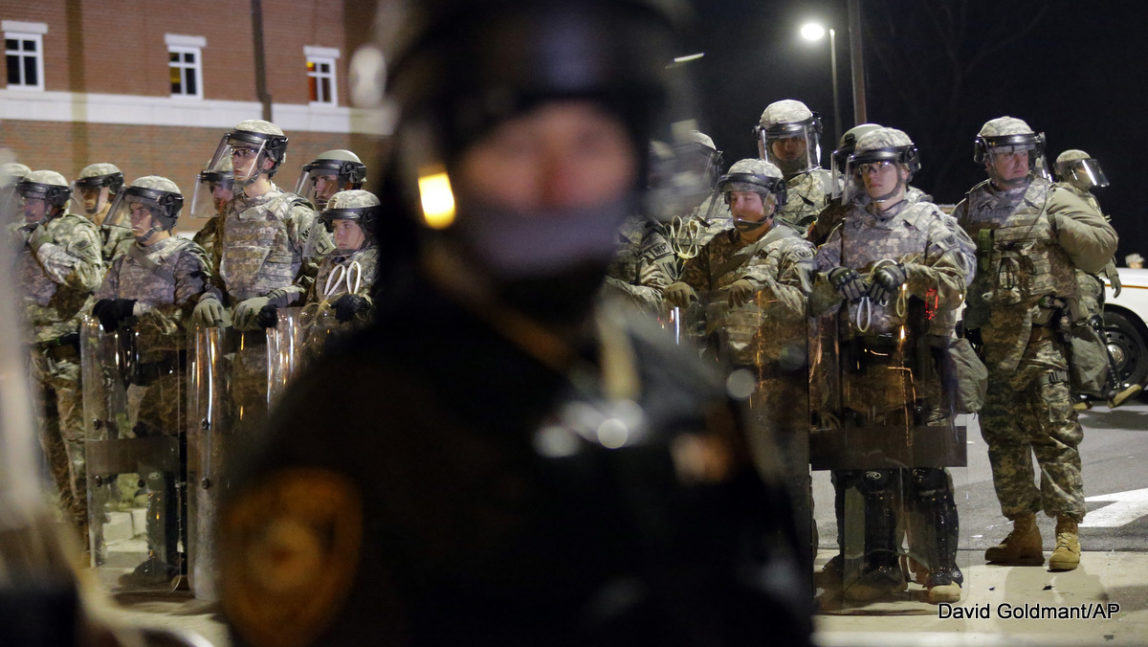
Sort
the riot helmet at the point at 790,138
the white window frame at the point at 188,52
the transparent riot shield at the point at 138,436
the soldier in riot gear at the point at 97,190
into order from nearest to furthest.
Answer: the transparent riot shield at the point at 138,436 → the riot helmet at the point at 790,138 → the soldier in riot gear at the point at 97,190 → the white window frame at the point at 188,52

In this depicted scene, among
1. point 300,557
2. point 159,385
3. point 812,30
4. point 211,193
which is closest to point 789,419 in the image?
point 159,385

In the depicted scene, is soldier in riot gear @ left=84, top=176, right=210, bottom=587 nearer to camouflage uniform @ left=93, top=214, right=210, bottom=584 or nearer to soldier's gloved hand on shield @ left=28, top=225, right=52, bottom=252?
camouflage uniform @ left=93, top=214, right=210, bottom=584

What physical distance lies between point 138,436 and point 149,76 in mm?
15362

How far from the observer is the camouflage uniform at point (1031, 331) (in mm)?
6277

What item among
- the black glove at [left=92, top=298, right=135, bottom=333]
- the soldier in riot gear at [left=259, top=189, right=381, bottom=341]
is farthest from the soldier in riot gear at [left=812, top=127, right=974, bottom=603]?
the black glove at [left=92, top=298, right=135, bottom=333]

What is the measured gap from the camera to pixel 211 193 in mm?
8250

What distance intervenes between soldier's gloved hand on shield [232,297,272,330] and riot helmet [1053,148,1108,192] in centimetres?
521

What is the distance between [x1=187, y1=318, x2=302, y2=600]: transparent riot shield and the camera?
6.20 m

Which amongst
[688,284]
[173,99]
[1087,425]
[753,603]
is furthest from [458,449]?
[173,99]

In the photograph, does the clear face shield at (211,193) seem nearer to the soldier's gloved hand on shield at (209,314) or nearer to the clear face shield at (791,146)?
the soldier's gloved hand on shield at (209,314)

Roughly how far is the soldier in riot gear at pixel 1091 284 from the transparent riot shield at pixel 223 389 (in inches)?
159

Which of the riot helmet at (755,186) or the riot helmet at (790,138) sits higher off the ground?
the riot helmet at (790,138)

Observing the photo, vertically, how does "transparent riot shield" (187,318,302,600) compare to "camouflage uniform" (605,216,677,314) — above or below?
below

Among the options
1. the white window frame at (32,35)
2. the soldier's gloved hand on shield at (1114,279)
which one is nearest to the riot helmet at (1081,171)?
the soldier's gloved hand on shield at (1114,279)
